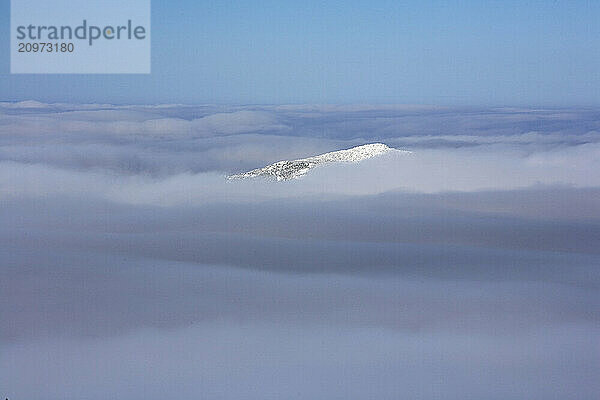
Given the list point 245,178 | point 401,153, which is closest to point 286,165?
point 245,178

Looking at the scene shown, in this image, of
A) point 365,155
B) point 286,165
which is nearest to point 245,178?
point 286,165

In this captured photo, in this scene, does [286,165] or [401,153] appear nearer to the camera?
[286,165]

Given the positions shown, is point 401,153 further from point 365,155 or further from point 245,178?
point 245,178

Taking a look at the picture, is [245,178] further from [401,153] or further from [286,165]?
[401,153]

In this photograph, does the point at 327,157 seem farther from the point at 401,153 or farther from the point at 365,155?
the point at 401,153

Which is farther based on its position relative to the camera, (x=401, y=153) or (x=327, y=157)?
(x=401, y=153)
